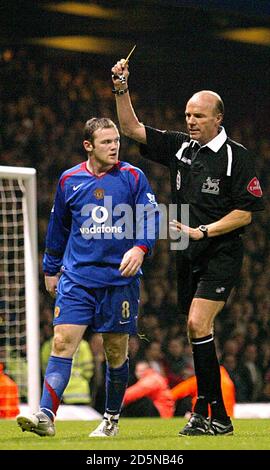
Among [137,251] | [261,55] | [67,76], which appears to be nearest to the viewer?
[137,251]

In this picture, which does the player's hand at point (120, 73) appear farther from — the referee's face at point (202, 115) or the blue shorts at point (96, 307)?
the blue shorts at point (96, 307)

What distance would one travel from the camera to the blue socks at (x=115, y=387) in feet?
21.9

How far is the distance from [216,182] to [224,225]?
0.27 meters

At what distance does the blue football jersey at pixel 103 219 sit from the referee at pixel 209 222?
0.31 meters

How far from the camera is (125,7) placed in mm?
17250

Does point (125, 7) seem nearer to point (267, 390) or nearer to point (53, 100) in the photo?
point (53, 100)

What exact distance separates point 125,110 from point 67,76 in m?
11.3

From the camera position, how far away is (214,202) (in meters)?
6.70

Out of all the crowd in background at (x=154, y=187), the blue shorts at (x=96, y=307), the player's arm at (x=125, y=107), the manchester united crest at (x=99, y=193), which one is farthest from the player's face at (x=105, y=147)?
the crowd in background at (x=154, y=187)

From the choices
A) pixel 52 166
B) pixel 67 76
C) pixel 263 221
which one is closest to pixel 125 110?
pixel 52 166

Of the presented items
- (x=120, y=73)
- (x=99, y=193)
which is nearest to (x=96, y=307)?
(x=99, y=193)

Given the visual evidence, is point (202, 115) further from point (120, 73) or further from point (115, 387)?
point (115, 387)

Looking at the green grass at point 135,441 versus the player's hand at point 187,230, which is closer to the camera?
the green grass at point 135,441
